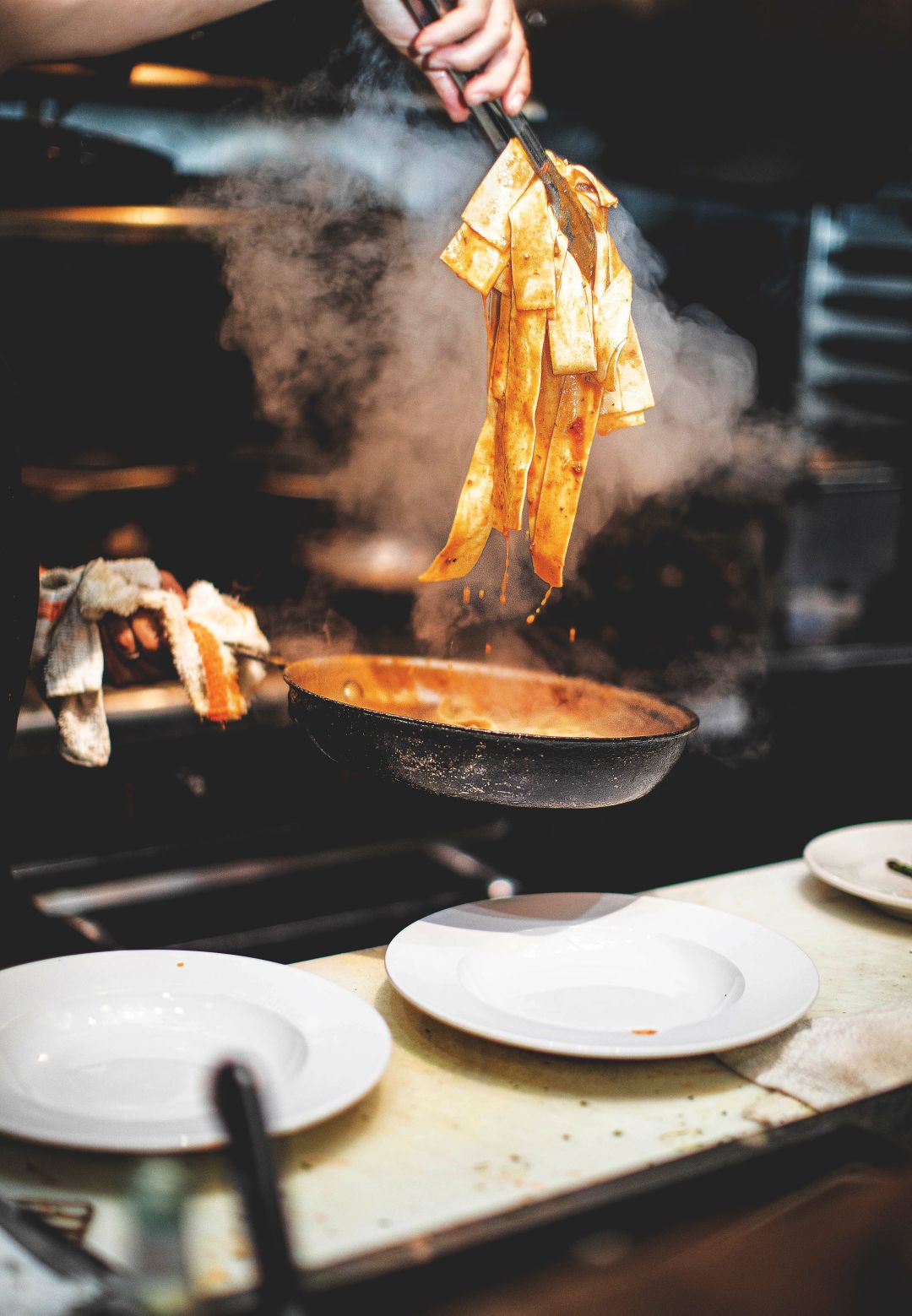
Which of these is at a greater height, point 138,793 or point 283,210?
point 283,210

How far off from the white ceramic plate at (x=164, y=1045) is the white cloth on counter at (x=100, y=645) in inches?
13.5

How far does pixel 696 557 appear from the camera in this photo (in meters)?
4.02

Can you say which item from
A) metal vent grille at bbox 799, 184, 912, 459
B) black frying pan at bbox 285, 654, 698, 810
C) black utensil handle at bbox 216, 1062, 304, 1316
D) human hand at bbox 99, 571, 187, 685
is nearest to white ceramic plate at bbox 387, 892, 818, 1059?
black frying pan at bbox 285, 654, 698, 810

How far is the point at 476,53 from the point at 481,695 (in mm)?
802

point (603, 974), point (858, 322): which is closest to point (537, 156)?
point (603, 974)

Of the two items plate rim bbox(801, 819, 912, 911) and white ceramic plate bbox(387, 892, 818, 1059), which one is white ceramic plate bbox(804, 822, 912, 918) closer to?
plate rim bbox(801, 819, 912, 911)

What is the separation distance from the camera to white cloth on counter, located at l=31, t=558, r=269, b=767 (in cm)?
139

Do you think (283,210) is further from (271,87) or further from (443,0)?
(443,0)

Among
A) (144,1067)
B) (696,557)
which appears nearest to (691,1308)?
(144,1067)

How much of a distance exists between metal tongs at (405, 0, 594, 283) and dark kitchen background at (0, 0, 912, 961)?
113cm

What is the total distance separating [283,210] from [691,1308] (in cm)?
323

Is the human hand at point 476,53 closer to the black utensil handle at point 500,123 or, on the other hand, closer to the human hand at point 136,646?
the black utensil handle at point 500,123

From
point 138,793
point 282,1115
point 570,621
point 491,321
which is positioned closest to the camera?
point 282,1115

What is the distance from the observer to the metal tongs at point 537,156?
1224mm
